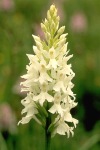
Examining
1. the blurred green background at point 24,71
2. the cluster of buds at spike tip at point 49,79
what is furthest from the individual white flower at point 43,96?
the blurred green background at point 24,71

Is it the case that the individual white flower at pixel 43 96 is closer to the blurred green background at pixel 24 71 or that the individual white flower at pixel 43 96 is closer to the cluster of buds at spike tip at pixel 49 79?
the cluster of buds at spike tip at pixel 49 79

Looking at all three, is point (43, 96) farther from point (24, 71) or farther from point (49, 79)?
point (24, 71)

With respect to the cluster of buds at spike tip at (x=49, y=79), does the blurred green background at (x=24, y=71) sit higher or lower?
higher

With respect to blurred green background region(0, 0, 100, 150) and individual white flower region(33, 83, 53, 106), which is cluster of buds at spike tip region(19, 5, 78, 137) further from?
blurred green background region(0, 0, 100, 150)

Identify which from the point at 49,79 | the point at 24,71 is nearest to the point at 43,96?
the point at 49,79

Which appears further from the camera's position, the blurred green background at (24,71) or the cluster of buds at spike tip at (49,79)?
the blurred green background at (24,71)

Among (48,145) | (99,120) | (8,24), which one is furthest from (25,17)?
(48,145)
